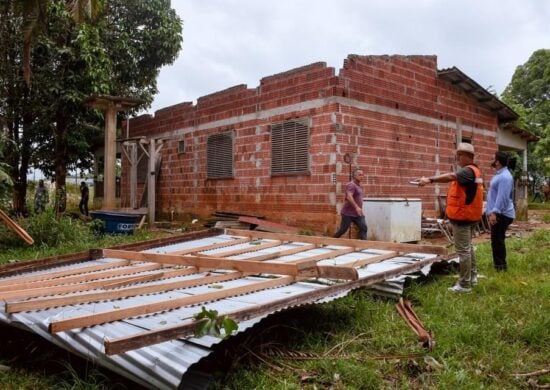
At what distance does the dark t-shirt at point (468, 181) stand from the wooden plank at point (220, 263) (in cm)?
202

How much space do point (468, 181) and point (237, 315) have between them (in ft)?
10.1

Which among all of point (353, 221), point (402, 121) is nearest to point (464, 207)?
point (353, 221)

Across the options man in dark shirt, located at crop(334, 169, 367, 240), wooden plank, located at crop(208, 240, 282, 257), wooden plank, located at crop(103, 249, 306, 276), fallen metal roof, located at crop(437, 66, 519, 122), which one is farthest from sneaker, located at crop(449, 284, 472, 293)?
fallen metal roof, located at crop(437, 66, 519, 122)

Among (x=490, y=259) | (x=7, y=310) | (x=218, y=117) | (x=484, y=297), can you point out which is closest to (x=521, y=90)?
(x=218, y=117)

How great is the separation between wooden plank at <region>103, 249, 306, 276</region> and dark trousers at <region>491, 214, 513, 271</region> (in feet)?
10.2

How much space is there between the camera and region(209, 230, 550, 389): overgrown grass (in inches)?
117

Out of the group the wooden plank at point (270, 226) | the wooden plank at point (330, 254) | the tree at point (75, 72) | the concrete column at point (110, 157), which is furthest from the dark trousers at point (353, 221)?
the tree at point (75, 72)

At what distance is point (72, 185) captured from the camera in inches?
999

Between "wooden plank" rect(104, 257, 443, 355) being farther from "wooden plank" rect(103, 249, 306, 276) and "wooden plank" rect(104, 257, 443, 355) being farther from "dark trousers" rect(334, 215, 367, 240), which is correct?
"dark trousers" rect(334, 215, 367, 240)

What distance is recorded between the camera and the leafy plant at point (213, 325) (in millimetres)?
2637

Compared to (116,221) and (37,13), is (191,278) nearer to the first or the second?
(116,221)

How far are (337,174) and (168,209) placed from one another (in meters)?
6.74

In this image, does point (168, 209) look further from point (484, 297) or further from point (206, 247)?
point (484, 297)

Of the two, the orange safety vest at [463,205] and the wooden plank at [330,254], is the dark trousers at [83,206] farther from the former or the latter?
the orange safety vest at [463,205]
